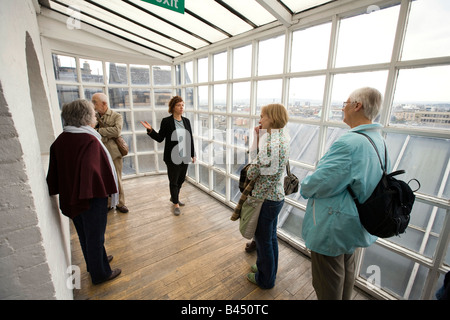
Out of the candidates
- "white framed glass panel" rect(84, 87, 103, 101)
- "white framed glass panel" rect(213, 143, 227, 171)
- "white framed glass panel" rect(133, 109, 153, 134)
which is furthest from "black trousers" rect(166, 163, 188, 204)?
"white framed glass panel" rect(84, 87, 103, 101)

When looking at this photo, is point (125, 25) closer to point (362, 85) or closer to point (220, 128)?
point (220, 128)

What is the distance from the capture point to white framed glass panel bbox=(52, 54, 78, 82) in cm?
340

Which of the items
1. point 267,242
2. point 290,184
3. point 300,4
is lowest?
point 267,242

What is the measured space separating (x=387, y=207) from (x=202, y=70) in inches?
130

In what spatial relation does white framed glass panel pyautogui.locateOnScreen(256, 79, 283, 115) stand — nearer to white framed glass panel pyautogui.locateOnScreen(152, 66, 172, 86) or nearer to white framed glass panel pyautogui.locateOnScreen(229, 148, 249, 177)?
white framed glass panel pyautogui.locateOnScreen(229, 148, 249, 177)

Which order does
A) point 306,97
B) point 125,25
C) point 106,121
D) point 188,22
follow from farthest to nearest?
point 125,25 < point 106,121 < point 188,22 < point 306,97

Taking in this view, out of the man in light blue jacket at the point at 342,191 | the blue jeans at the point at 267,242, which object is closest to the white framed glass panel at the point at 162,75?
the blue jeans at the point at 267,242

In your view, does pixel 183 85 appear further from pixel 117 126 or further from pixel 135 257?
pixel 135 257

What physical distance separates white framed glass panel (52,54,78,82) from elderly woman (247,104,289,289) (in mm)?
3639

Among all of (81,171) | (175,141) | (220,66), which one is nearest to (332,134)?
(175,141)

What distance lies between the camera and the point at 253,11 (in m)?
2.09

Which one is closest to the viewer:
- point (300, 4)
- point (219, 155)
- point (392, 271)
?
point (392, 271)

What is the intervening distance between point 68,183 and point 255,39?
2.40m
